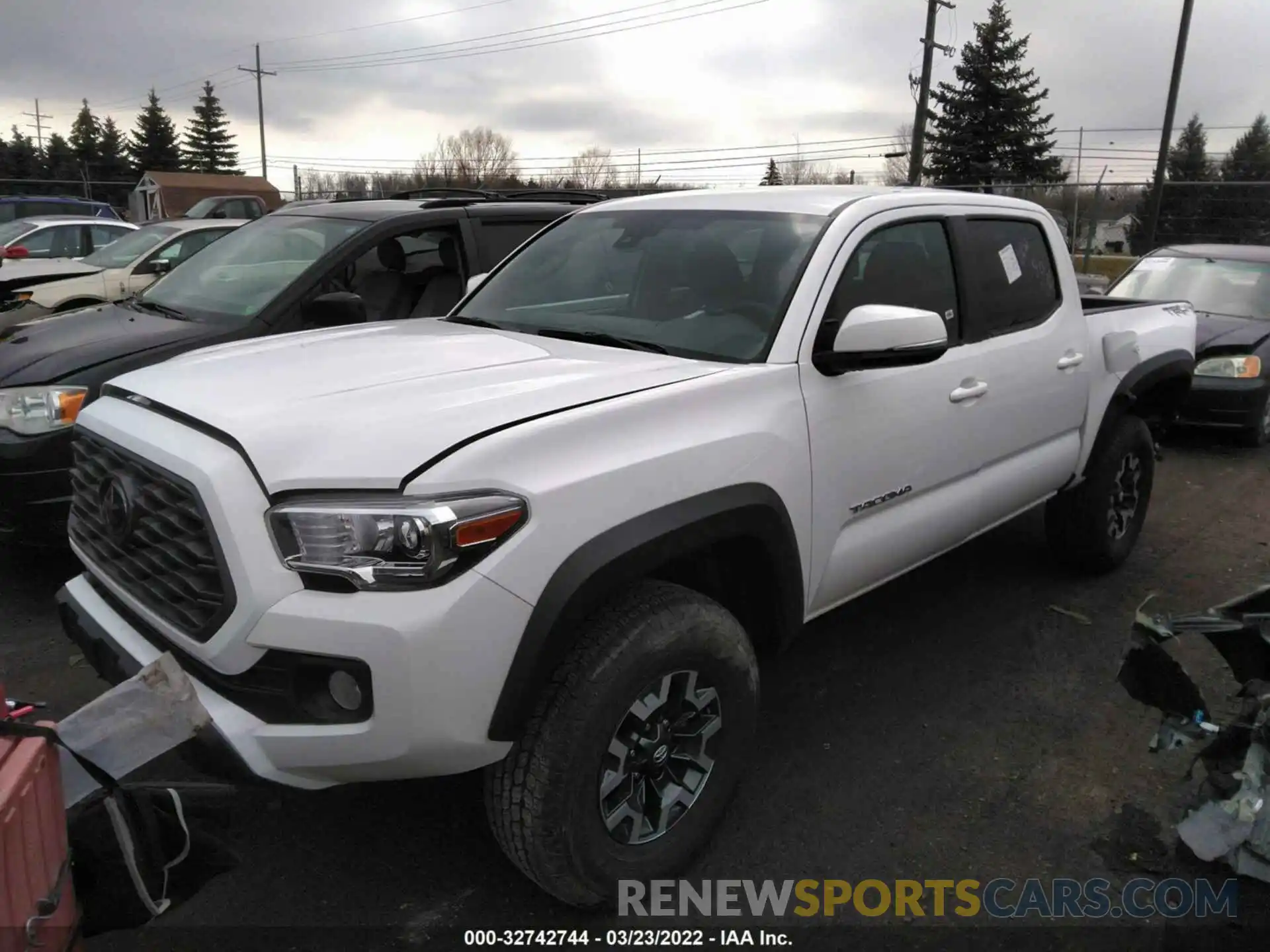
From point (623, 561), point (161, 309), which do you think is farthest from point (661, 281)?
point (161, 309)

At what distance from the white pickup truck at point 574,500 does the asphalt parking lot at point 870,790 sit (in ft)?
1.40

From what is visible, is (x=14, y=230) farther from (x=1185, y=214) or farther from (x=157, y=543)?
(x=1185, y=214)

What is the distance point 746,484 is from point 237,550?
1.28 m

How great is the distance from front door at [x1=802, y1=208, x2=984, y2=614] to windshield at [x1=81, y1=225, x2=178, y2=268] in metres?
8.60

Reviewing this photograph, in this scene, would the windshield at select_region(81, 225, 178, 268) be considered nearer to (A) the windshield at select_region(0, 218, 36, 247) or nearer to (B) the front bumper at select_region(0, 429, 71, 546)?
(A) the windshield at select_region(0, 218, 36, 247)

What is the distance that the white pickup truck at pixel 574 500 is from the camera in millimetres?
2064

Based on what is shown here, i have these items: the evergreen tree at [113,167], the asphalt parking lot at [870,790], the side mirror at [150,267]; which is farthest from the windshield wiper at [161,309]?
the evergreen tree at [113,167]

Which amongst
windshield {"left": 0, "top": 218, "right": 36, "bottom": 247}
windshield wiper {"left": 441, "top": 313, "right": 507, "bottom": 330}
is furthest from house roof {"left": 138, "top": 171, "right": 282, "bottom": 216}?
windshield wiper {"left": 441, "top": 313, "right": 507, "bottom": 330}

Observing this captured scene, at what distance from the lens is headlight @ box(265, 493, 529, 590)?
2027mm

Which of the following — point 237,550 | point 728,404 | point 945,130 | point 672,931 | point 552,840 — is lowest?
point 672,931

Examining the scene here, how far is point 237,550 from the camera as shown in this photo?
2.08 m

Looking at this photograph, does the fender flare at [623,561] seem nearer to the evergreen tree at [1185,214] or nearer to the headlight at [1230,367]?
the headlight at [1230,367]

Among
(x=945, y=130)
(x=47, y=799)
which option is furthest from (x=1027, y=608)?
(x=945, y=130)

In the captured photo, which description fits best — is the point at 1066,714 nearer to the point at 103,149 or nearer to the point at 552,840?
the point at 552,840
